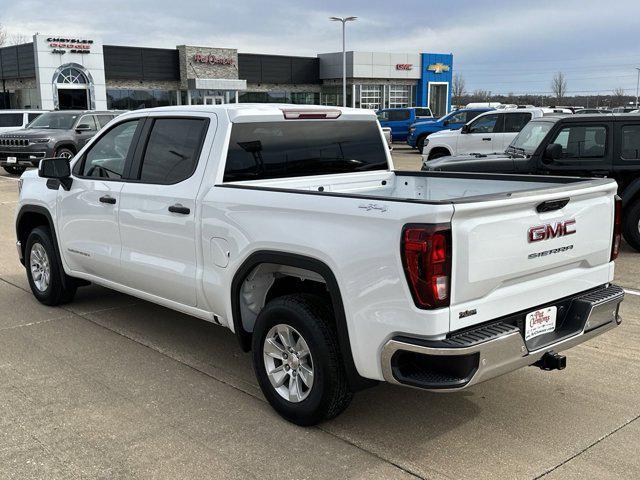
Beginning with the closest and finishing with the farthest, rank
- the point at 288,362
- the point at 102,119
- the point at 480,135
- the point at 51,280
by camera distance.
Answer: the point at 288,362, the point at 51,280, the point at 480,135, the point at 102,119

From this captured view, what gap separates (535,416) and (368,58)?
48.3 m

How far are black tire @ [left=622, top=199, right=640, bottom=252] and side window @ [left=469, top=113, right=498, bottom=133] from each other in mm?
9393

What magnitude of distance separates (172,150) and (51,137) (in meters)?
15.7

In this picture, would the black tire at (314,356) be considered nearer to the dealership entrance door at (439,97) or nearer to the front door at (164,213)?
the front door at (164,213)

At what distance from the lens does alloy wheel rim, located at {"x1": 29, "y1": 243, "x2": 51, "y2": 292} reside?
21.1 ft

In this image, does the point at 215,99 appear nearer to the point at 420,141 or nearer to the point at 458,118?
the point at 420,141

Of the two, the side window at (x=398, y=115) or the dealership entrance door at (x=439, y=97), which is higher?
the dealership entrance door at (x=439, y=97)

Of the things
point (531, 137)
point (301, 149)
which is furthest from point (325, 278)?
point (531, 137)

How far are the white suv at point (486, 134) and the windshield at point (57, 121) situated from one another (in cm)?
1049

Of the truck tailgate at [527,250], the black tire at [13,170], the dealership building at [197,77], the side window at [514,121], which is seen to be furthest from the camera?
the dealership building at [197,77]

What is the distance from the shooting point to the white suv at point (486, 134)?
58.0 ft

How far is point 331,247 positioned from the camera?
3.53m

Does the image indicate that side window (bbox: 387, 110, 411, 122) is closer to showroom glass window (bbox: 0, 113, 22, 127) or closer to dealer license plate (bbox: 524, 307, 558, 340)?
showroom glass window (bbox: 0, 113, 22, 127)

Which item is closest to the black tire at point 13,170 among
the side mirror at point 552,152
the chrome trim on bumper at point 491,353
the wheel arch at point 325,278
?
the side mirror at point 552,152
